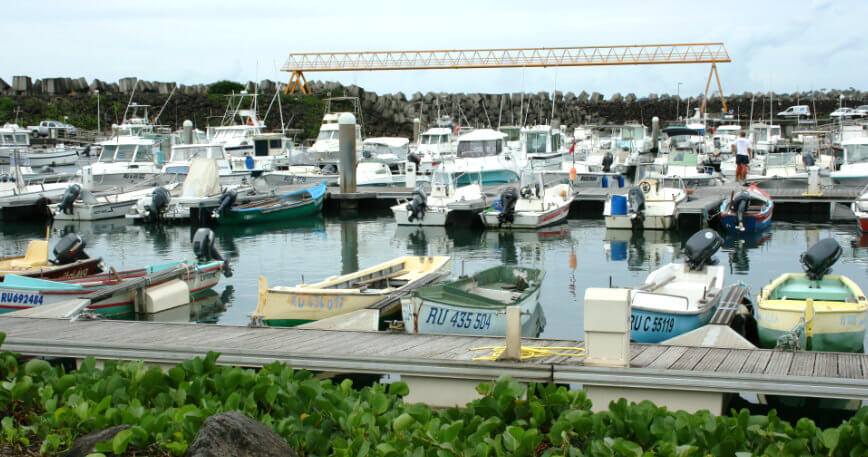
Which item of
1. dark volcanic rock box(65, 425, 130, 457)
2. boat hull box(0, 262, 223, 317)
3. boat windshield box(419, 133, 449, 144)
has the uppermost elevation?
boat windshield box(419, 133, 449, 144)

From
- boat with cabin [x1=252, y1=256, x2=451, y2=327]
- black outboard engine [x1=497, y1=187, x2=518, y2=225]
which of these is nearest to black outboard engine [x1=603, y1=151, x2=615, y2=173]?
black outboard engine [x1=497, y1=187, x2=518, y2=225]

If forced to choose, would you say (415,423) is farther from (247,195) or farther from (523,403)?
(247,195)

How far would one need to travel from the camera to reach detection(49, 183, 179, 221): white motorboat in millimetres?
33156

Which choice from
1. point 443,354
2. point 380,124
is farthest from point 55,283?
point 380,124

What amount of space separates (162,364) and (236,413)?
4.10 meters

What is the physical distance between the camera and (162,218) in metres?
32.7

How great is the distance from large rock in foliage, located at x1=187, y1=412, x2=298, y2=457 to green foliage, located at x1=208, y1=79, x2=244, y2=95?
75824mm

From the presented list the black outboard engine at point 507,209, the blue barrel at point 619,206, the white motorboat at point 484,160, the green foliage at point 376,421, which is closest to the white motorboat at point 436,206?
the black outboard engine at point 507,209

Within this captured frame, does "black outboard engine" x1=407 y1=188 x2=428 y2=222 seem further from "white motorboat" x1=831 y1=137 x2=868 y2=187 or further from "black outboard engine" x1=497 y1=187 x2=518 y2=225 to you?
"white motorboat" x1=831 y1=137 x2=868 y2=187

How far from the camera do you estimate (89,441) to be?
759 cm

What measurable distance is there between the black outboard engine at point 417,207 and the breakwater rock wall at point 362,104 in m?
40.9

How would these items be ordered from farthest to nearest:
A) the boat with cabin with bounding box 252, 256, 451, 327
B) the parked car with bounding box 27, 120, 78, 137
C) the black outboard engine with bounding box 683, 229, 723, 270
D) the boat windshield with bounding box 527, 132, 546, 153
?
the parked car with bounding box 27, 120, 78, 137 → the boat windshield with bounding box 527, 132, 546, 153 → the black outboard engine with bounding box 683, 229, 723, 270 → the boat with cabin with bounding box 252, 256, 451, 327

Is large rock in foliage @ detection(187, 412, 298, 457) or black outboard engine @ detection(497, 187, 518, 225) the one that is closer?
large rock in foliage @ detection(187, 412, 298, 457)

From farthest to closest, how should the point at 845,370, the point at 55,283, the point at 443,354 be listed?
1. the point at 55,283
2. the point at 443,354
3. the point at 845,370
